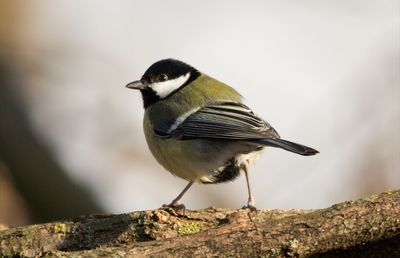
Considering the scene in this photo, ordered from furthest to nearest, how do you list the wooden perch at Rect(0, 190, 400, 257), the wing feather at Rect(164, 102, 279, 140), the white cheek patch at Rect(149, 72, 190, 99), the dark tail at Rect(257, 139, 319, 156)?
the white cheek patch at Rect(149, 72, 190, 99) → the wing feather at Rect(164, 102, 279, 140) → the dark tail at Rect(257, 139, 319, 156) → the wooden perch at Rect(0, 190, 400, 257)

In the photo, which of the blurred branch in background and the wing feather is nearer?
the wing feather

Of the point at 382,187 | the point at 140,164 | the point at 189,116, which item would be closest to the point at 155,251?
the point at 189,116

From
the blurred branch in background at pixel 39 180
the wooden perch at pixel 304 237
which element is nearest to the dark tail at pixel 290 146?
the wooden perch at pixel 304 237

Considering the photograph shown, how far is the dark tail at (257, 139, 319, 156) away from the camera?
11.8 ft

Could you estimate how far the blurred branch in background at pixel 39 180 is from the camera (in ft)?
16.4

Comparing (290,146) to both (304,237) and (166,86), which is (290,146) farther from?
(166,86)

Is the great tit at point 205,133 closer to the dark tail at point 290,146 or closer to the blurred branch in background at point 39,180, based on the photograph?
the dark tail at point 290,146

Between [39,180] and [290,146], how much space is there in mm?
2080

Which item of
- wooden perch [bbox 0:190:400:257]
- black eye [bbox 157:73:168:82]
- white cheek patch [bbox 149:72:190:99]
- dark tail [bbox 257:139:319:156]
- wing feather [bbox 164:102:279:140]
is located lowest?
wooden perch [bbox 0:190:400:257]

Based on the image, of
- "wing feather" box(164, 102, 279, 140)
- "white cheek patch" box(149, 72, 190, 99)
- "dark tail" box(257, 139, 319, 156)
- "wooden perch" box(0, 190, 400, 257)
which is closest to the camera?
"wooden perch" box(0, 190, 400, 257)

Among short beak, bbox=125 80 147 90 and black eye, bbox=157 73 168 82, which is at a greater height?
black eye, bbox=157 73 168 82

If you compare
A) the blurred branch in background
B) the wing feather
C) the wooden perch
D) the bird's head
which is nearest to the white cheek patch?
the bird's head

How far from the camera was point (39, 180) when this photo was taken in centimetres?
500

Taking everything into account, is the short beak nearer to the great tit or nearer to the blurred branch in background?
the great tit
